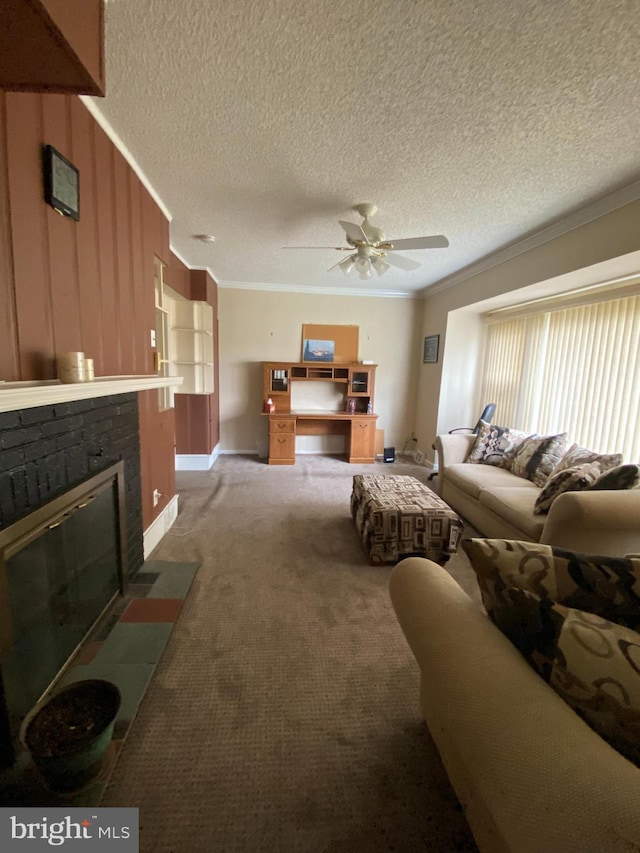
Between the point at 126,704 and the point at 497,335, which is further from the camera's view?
A: the point at 497,335

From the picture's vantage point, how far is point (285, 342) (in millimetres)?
5246

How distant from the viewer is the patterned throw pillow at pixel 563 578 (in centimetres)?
84

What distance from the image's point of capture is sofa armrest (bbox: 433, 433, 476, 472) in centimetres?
368

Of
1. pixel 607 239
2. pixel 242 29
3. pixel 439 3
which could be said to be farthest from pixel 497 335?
pixel 242 29

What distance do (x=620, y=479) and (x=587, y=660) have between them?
1.76 metres

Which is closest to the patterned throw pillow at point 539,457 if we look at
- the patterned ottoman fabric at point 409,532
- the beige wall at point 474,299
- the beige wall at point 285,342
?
the patterned ottoman fabric at point 409,532

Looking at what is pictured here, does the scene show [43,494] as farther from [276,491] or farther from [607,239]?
[607,239]

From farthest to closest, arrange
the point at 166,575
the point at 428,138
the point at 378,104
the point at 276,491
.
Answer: the point at 276,491 → the point at 166,575 → the point at 428,138 → the point at 378,104

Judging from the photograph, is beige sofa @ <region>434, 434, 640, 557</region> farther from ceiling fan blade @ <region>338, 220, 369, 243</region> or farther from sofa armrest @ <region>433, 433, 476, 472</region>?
ceiling fan blade @ <region>338, 220, 369, 243</region>

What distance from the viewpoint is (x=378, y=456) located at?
17.8ft

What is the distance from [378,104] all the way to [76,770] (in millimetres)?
2761

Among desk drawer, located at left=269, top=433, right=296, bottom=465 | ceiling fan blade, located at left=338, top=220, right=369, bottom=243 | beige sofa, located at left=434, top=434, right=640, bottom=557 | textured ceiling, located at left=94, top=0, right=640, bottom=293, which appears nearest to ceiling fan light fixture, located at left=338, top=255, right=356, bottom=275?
ceiling fan blade, located at left=338, top=220, right=369, bottom=243

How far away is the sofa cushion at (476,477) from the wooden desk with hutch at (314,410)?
1.74 m

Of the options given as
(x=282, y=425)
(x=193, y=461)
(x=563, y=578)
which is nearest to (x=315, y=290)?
(x=282, y=425)
